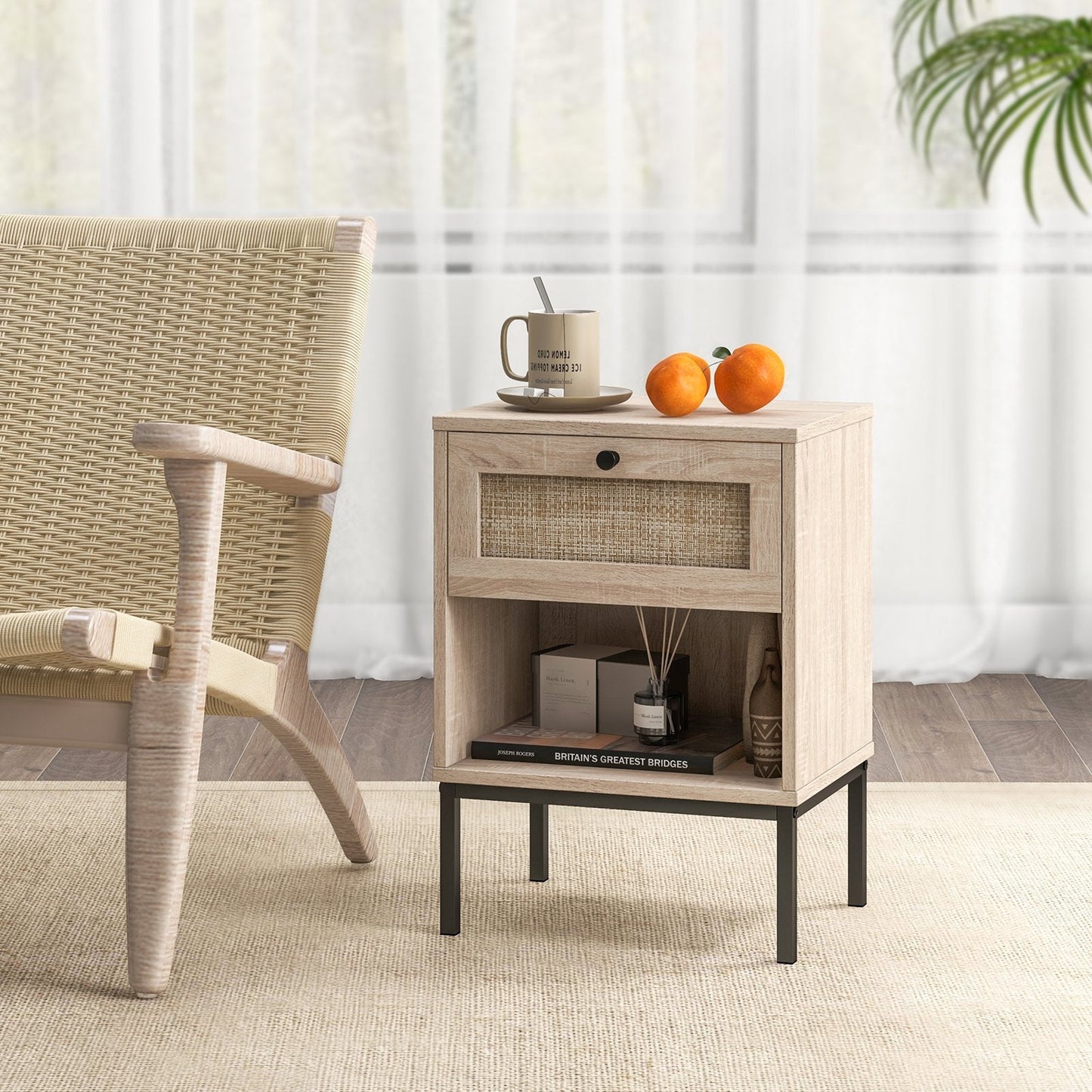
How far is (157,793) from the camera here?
5.54 feet

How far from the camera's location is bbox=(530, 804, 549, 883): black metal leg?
6.72 feet

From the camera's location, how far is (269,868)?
2123mm

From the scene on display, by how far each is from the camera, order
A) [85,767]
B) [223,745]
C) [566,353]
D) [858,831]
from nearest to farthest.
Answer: [566,353] → [858,831] → [85,767] → [223,745]

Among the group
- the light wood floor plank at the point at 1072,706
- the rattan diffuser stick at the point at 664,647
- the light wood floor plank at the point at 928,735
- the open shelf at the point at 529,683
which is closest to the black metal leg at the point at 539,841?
the open shelf at the point at 529,683

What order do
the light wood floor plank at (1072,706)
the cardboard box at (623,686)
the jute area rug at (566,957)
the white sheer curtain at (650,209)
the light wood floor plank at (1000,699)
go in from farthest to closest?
the white sheer curtain at (650,209)
the light wood floor plank at (1000,699)
the light wood floor plank at (1072,706)
the cardboard box at (623,686)
the jute area rug at (566,957)

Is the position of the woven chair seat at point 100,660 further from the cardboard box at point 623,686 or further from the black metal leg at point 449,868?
the cardboard box at point 623,686

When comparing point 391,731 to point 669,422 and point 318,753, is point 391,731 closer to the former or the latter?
point 318,753

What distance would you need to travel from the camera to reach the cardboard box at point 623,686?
6.27 ft

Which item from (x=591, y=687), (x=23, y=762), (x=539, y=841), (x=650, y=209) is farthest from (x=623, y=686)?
(x=650, y=209)

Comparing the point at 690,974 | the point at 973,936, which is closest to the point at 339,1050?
the point at 690,974

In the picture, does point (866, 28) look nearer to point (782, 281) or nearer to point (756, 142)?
point (756, 142)

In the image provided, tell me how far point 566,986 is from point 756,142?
6.13 feet

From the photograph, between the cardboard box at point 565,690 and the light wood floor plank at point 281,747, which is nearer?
the cardboard box at point 565,690

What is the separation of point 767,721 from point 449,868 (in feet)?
1.31
